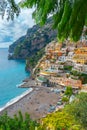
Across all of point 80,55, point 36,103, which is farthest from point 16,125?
point 80,55

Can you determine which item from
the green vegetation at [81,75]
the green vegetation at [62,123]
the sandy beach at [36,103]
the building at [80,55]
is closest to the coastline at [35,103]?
the sandy beach at [36,103]

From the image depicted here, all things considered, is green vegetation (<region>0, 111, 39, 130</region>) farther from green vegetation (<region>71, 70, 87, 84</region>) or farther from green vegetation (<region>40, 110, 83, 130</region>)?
green vegetation (<region>71, 70, 87, 84</region>)

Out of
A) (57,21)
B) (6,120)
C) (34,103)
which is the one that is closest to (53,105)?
(34,103)

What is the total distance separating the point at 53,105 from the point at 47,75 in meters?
13.1

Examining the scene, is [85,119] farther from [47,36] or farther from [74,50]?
[47,36]

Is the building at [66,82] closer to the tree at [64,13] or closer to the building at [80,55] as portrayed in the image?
the building at [80,55]

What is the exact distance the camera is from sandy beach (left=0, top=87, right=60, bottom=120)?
103 feet

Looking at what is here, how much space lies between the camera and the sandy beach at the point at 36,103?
1237 inches

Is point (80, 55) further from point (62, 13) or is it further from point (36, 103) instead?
point (62, 13)

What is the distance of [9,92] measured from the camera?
49.3 metres

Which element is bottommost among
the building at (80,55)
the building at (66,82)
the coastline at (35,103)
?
the coastline at (35,103)

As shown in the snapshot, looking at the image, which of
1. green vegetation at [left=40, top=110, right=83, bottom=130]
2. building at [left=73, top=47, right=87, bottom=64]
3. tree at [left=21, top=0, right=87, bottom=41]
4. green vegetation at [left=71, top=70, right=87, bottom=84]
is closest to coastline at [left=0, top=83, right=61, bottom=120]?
green vegetation at [left=71, top=70, right=87, bottom=84]

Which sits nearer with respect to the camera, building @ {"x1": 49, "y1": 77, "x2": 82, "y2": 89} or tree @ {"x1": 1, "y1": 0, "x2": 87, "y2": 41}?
tree @ {"x1": 1, "y1": 0, "x2": 87, "y2": 41}

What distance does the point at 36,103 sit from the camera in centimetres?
3512
